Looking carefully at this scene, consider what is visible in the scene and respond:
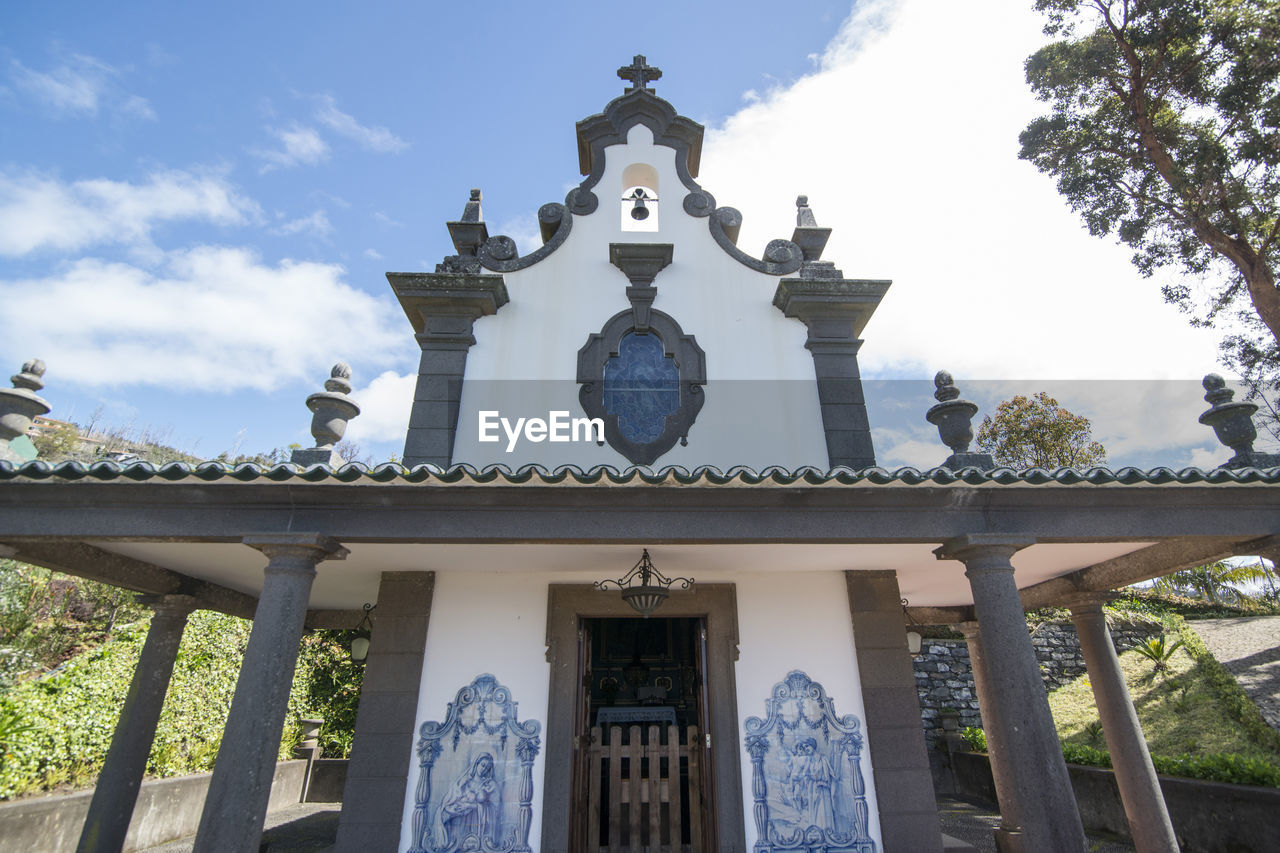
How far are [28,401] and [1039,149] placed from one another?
16245mm

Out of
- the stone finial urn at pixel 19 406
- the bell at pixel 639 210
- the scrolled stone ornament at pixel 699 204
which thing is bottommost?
the stone finial urn at pixel 19 406

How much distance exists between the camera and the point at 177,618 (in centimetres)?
657

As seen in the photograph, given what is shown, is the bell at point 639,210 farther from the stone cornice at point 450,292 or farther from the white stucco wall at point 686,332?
the stone cornice at point 450,292

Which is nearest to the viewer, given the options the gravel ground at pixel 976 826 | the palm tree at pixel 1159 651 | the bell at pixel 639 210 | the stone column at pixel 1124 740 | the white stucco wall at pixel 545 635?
the white stucco wall at pixel 545 635

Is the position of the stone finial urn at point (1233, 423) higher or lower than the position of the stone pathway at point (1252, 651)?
higher

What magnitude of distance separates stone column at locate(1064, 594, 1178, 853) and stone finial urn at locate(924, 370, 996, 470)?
291cm

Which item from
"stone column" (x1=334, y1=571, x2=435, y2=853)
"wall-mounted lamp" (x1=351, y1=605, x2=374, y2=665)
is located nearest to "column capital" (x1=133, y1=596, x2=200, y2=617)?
"wall-mounted lamp" (x1=351, y1=605, x2=374, y2=665)

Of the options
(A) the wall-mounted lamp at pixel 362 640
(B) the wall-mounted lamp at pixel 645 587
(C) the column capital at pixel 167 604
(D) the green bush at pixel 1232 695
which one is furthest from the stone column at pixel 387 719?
(D) the green bush at pixel 1232 695

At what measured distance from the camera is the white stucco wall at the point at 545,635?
5.97 metres

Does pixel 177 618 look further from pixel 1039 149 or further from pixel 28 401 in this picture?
pixel 1039 149

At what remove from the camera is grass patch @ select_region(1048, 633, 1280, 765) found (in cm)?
1036

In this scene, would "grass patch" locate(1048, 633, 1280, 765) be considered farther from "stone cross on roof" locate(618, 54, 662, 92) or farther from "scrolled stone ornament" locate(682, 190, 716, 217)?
"stone cross on roof" locate(618, 54, 662, 92)

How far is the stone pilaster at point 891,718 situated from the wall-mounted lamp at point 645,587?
2.06m

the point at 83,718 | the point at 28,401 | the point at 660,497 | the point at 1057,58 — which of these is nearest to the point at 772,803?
the point at 660,497
